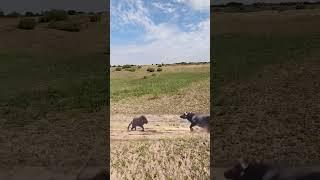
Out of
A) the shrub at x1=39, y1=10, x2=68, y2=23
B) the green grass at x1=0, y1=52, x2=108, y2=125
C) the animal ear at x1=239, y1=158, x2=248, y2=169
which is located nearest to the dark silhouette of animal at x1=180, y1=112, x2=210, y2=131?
the animal ear at x1=239, y1=158, x2=248, y2=169

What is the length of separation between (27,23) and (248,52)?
2715 mm

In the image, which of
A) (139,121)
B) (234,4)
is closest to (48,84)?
(139,121)

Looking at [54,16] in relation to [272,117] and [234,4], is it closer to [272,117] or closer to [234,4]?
[234,4]

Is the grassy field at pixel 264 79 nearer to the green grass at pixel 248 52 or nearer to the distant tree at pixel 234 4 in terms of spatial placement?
the green grass at pixel 248 52

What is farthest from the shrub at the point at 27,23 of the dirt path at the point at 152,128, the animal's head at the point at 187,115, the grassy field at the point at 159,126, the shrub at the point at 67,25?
the animal's head at the point at 187,115

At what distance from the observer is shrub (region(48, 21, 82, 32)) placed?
822 cm

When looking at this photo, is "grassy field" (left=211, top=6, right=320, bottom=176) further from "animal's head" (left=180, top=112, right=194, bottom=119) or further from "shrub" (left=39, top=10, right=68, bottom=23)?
"shrub" (left=39, top=10, right=68, bottom=23)

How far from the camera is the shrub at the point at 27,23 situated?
826cm

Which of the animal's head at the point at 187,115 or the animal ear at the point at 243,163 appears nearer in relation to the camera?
the animal ear at the point at 243,163

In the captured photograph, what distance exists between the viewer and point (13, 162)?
24.9 feet

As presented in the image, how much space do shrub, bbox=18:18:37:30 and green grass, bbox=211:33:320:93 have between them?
2.20 metres

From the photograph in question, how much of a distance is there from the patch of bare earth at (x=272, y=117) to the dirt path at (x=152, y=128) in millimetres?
390

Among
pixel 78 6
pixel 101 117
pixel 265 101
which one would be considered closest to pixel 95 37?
pixel 78 6

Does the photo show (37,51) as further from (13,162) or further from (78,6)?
(13,162)
